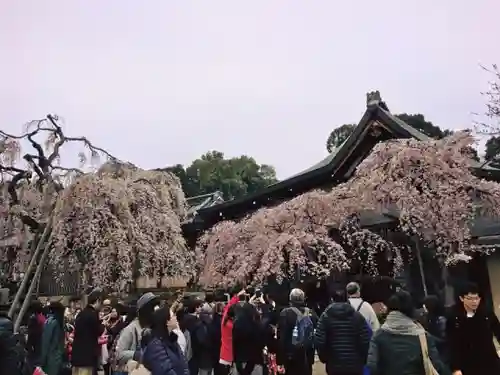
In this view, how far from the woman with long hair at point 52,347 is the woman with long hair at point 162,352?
2.64 metres

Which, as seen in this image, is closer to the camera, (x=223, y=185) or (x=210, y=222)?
(x=210, y=222)

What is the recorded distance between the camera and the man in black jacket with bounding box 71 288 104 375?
6.61 meters

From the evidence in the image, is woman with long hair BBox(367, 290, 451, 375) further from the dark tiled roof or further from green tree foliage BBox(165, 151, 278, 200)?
green tree foliage BBox(165, 151, 278, 200)

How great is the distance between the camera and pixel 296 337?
6992 mm

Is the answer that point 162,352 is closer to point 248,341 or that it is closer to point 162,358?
point 162,358

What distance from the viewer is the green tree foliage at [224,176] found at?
41.8m

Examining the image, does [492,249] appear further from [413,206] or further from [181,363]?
[181,363]

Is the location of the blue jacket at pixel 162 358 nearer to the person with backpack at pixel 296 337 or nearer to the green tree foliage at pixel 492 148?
the person with backpack at pixel 296 337

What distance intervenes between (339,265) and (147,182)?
609 centimetres

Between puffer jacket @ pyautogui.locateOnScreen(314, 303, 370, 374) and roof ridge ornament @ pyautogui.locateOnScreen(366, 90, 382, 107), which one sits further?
roof ridge ornament @ pyautogui.locateOnScreen(366, 90, 382, 107)

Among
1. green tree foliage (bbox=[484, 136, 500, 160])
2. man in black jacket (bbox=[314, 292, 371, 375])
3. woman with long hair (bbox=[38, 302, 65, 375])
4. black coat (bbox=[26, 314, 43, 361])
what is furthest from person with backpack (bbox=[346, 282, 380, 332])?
green tree foliage (bbox=[484, 136, 500, 160])

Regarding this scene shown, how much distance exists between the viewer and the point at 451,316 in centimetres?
545

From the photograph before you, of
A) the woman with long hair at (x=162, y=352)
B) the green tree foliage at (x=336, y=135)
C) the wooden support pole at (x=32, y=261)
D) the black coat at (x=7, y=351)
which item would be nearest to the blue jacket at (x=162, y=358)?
the woman with long hair at (x=162, y=352)

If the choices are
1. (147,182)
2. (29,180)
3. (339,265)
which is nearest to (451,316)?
(339,265)
